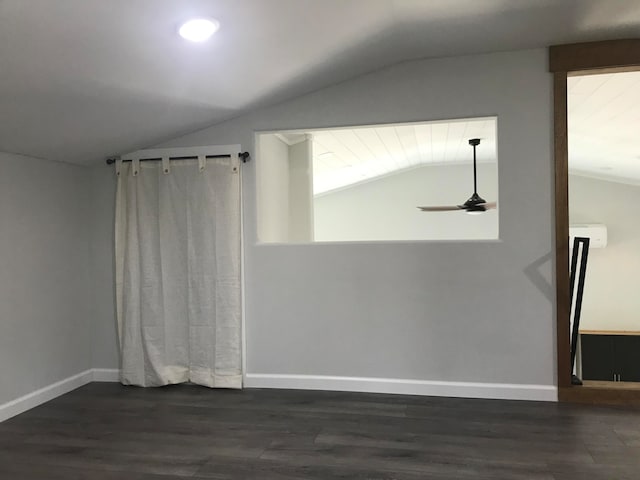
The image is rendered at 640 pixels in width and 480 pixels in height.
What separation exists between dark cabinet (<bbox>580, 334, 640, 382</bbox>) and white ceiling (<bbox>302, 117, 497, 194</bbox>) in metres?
3.06

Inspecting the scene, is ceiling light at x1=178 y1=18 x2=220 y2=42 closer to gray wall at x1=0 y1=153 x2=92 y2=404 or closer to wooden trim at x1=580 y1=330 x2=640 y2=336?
gray wall at x1=0 y1=153 x2=92 y2=404

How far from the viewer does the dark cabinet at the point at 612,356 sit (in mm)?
7262

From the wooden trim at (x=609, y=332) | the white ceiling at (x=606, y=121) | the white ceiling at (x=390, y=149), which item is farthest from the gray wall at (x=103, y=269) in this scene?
the wooden trim at (x=609, y=332)

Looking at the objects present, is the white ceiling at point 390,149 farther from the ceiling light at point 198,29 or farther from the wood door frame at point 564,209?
the ceiling light at point 198,29

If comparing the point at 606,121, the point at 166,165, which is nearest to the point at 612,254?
the point at 606,121

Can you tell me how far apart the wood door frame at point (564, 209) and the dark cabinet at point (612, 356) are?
460 cm

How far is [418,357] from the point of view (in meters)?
3.50

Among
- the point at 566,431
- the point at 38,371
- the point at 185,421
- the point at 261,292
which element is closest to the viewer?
the point at 566,431

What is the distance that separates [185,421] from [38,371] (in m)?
1.19

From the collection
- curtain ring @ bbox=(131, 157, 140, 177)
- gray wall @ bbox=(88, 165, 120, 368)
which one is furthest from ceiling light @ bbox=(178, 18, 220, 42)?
gray wall @ bbox=(88, 165, 120, 368)

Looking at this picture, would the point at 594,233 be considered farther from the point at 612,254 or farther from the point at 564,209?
the point at 564,209

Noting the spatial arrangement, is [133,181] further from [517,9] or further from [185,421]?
[517,9]

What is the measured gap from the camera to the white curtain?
3.70 metres

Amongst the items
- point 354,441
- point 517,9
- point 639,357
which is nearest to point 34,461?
point 354,441
